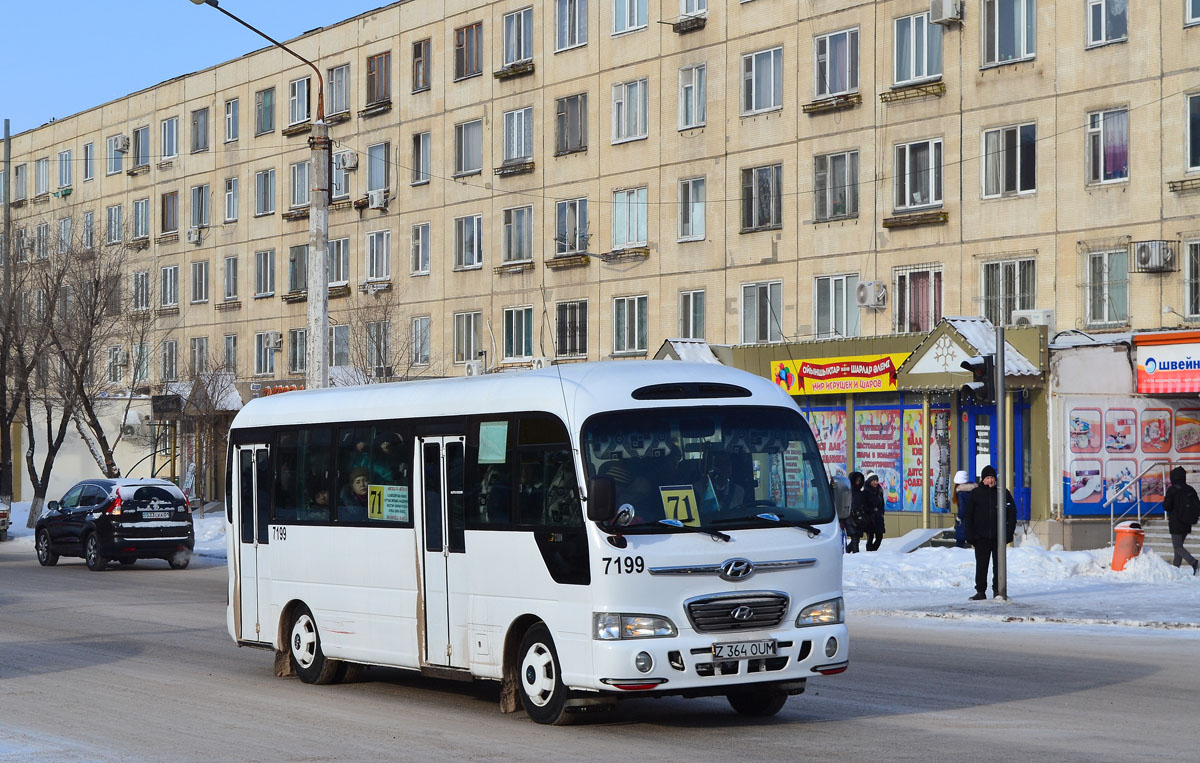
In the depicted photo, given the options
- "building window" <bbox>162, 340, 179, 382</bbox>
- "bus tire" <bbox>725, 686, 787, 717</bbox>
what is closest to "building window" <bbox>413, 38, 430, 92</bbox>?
"building window" <bbox>162, 340, 179, 382</bbox>

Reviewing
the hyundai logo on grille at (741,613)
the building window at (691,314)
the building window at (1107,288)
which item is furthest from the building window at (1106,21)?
the hyundai logo on grille at (741,613)

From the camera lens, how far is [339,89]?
5138 cm

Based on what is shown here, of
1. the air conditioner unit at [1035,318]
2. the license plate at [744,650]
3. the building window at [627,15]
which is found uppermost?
the building window at [627,15]

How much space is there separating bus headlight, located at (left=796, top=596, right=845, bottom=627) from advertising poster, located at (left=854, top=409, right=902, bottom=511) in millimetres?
24294

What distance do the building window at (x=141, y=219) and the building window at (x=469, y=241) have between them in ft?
61.7

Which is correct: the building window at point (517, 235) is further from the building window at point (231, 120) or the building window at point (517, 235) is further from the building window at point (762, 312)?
the building window at point (231, 120)

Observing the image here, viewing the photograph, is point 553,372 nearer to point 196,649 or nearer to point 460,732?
point 460,732

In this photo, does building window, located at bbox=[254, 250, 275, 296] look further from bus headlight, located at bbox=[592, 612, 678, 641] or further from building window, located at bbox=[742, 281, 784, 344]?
bus headlight, located at bbox=[592, 612, 678, 641]

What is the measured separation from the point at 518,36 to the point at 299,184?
11.3 meters

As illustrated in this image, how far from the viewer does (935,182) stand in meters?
34.4

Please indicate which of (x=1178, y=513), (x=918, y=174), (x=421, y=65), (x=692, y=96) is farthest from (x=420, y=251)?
(x=1178, y=513)

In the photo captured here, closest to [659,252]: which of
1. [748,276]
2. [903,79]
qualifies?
[748,276]

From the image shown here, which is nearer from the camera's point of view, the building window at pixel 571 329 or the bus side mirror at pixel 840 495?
the bus side mirror at pixel 840 495

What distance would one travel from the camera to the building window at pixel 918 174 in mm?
34344
